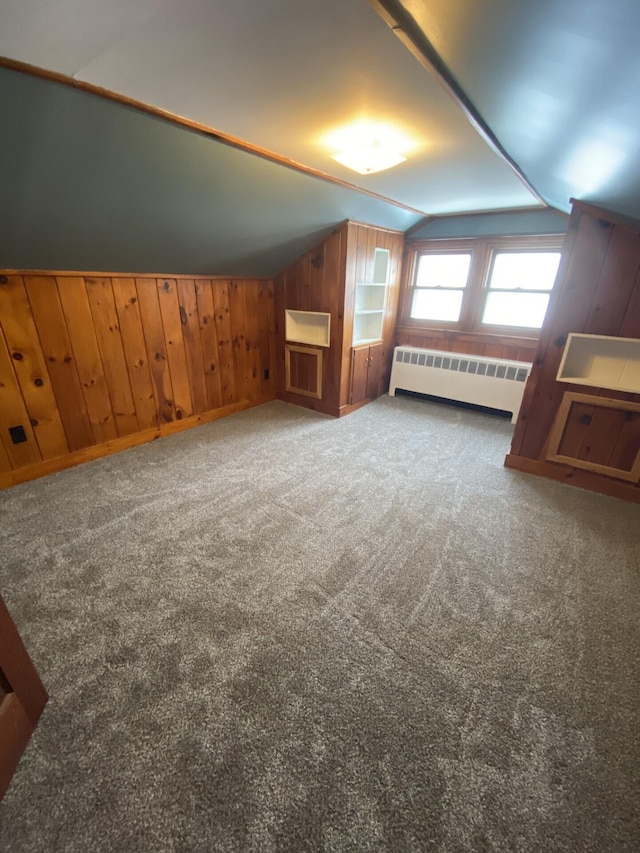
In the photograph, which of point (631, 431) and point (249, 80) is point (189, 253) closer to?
point (249, 80)

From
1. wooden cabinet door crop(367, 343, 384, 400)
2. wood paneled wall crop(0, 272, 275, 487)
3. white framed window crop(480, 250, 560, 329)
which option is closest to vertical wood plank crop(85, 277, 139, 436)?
wood paneled wall crop(0, 272, 275, 487)

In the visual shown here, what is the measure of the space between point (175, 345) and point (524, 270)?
11.3ft

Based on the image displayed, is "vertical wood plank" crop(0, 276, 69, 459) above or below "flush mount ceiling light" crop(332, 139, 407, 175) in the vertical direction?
below

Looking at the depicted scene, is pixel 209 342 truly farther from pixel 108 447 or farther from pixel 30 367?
pixel 30 367

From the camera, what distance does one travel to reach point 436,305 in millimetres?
4008

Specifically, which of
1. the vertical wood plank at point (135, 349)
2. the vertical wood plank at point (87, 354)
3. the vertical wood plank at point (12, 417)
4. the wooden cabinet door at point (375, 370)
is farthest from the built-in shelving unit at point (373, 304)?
the vertical wood plank at point (12, 417)

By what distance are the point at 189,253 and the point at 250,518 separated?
6.74ft

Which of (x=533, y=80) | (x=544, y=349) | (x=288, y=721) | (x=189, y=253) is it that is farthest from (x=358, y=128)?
(x=288, y=721)

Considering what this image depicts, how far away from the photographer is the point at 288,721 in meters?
1.16

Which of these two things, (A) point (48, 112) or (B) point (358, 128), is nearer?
(A) point (48, 112)

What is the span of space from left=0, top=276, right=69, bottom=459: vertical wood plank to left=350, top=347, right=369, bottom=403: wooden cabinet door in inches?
101

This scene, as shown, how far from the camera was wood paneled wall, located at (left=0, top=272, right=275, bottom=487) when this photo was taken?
7.46ft

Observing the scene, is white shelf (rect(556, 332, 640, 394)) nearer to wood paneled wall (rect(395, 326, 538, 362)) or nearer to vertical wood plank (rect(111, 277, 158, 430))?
wood paneled wall (rect(395, 326, 538, 362))

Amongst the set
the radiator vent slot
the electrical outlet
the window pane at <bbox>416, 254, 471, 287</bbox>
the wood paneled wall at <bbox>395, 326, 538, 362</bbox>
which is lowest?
the electrical outlet
